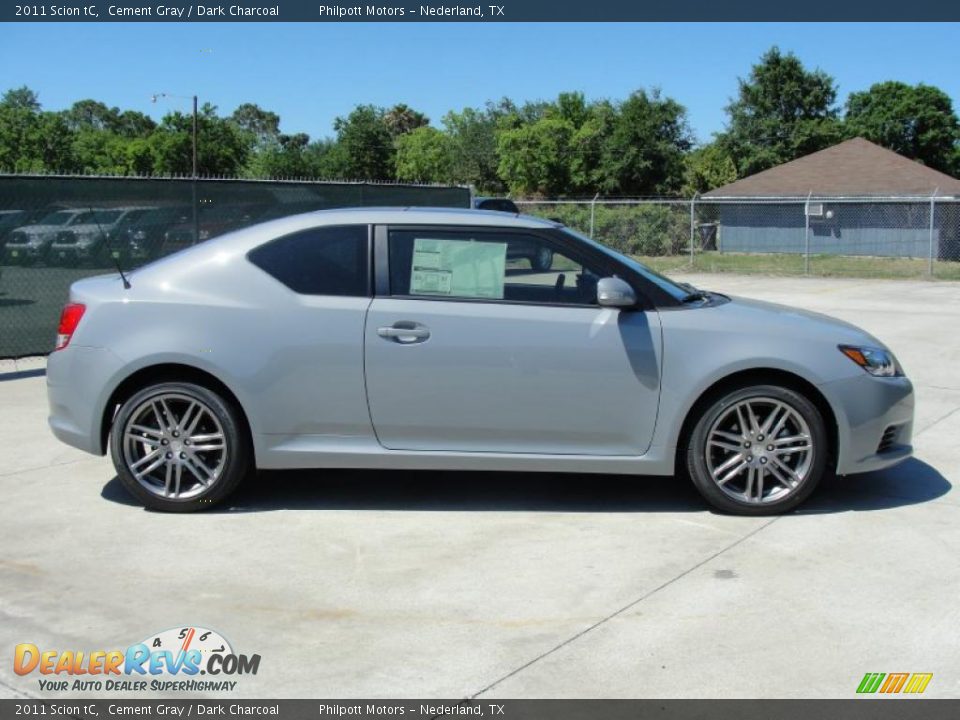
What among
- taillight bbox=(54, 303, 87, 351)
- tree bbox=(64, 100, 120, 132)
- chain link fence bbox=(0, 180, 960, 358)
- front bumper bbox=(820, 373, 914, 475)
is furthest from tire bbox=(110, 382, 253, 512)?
tree bbox=(64, 100, 120, 132)

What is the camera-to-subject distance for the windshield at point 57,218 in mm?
10094

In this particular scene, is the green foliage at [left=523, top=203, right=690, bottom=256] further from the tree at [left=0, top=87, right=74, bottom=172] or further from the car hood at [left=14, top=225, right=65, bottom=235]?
the tree at [left=0, top=87, right=74, bottom=172]

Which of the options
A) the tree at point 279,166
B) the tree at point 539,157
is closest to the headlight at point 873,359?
the tree at point 539,157

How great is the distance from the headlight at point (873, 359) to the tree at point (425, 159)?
72.4 meters

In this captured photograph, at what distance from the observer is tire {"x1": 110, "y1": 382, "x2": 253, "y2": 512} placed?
5.49m

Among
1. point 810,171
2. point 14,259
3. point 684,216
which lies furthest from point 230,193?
point 810,171

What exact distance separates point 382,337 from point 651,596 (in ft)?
6.41

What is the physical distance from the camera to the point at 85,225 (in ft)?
34.3

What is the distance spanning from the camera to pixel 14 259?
32.7 feet

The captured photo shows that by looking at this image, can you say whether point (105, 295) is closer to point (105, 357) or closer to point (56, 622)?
point (105, 357)

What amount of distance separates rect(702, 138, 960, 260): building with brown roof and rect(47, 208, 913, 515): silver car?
96.4 feet

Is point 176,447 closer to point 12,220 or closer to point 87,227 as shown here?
point 12,220

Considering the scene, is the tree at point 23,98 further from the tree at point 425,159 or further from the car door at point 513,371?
the car door at point 513,371

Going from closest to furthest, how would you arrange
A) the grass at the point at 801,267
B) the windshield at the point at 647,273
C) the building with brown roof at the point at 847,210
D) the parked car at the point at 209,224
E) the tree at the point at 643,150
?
the windshield at the point at 647,273 → the parked car at the point at 209,224 → the grass at the point at 801,267 → the building with brown roof at the point at 847,210 → the tree at the point at 643,150
